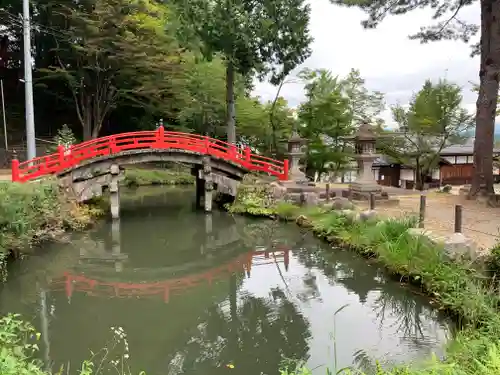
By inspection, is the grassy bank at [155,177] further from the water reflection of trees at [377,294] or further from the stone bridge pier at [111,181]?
the water reflection of trees at [377,294]

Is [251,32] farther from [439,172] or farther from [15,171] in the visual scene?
[439,172]

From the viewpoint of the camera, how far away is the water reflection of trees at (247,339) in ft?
19.7

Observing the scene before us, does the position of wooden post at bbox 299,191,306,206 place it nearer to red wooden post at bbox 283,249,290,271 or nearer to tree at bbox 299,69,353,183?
red wooden post at bbox 283,249,290,271

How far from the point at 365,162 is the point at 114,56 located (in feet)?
45.8

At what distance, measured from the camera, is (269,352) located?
6.34 meters

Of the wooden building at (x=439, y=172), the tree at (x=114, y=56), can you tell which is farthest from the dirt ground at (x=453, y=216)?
the wooden building at (x=439, y=172)

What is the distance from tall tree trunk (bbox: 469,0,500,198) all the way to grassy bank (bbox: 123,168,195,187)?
18.1m

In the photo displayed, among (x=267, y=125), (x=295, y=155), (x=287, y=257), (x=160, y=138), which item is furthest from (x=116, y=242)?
(x=267, y=125)

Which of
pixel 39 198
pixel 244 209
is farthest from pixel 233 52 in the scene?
pixel 39 198

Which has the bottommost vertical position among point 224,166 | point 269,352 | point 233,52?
point 269,352

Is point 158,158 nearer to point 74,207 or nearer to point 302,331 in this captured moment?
point 74,207

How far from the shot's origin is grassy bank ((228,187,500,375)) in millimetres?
4363

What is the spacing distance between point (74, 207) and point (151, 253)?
4.05 m

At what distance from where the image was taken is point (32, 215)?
36.0 ft
